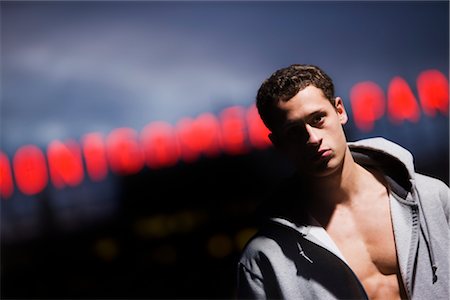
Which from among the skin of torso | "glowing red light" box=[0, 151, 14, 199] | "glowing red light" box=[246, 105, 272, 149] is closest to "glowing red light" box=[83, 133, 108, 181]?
"glowing red light" box=[0, 151, 14, 199]

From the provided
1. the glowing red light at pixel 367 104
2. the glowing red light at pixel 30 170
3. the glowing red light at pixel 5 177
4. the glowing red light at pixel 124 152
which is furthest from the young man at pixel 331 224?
the glowing red light at pixel 5 177

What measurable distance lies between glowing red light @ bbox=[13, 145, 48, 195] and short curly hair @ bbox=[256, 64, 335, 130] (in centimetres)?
255

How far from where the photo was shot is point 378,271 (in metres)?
1.12

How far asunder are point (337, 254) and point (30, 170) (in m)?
3.01

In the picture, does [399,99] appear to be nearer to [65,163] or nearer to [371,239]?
[371,239]

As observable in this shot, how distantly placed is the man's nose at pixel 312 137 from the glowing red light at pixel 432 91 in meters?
2.17

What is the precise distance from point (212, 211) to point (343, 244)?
3.76m

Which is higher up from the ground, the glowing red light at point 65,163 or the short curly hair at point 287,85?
the short curly hair at point 287,85

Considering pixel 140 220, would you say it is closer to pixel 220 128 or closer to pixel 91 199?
pixel 91 199

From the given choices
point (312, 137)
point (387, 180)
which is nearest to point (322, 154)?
point (312, 137)

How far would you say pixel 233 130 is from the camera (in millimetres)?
3357

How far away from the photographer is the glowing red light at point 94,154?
10.3ft

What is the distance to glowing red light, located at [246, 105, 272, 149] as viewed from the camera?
3125 mm

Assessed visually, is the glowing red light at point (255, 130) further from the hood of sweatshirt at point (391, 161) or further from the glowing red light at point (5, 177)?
the glowing red light at point (5, 177)
